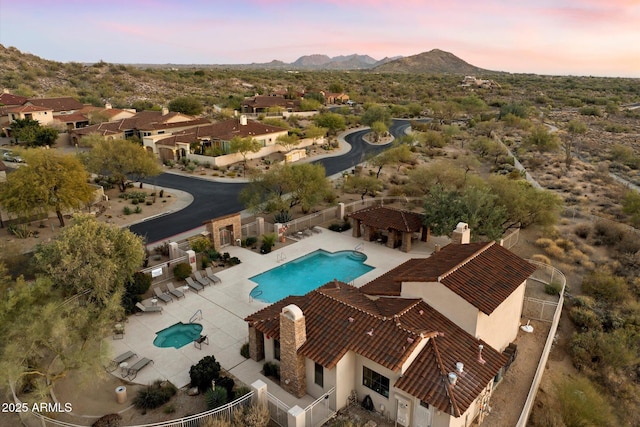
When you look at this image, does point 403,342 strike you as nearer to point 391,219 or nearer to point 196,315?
point 196,315

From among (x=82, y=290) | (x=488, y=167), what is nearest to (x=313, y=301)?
(x=82, y=290)

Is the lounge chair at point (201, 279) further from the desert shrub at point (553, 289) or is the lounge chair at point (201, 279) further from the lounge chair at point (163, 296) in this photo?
the desert shrub at point (553, 289)

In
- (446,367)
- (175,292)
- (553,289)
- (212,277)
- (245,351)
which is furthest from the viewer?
(212,277)

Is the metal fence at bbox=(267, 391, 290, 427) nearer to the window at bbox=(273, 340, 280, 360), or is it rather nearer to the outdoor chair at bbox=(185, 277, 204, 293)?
the window at bbox=(273, 340, 280, 360)

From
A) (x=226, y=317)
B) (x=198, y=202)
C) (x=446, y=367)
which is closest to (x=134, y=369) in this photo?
(x=226, y=317)

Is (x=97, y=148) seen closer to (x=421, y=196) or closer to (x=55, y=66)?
(x=421, y=196)

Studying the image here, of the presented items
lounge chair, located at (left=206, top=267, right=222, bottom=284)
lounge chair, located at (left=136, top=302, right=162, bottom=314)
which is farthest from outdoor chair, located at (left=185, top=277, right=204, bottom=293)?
lounge chair, located at (left=136, top=302, right=162, bottom=314)
